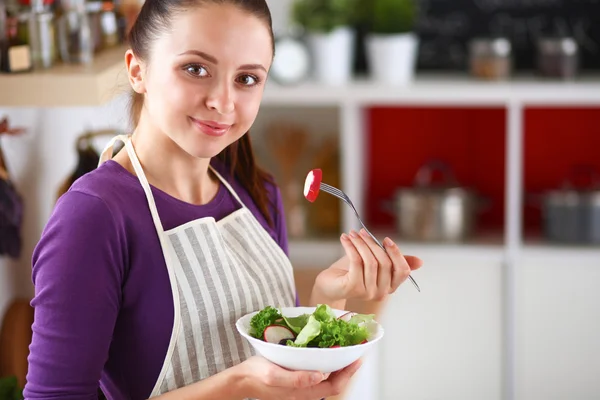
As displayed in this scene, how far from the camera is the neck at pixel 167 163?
1.39 metres

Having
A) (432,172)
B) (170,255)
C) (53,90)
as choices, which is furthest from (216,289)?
(432,172)

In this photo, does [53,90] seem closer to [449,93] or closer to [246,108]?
[246,108]

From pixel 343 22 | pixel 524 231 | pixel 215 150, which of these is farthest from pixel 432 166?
pixel 215 150

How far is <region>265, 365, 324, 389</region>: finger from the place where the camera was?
4.02 ft

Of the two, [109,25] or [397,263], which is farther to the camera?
[109,25]

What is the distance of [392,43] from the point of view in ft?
10.5

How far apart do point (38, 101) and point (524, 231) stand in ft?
7.05

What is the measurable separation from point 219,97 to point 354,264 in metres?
0.33

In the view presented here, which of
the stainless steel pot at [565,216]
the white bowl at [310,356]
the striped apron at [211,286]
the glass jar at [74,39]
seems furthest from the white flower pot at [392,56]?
the white bowl at [310,356]

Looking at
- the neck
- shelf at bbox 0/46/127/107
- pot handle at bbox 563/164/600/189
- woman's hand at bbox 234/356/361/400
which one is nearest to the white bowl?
woman's hand at bbox 234/356/361/400

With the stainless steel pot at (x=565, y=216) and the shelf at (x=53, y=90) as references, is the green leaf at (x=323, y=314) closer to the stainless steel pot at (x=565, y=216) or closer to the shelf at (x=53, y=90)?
the shelf at (x=53, y=90)

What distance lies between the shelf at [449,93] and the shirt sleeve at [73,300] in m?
2.04

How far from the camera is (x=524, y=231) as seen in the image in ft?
11.4

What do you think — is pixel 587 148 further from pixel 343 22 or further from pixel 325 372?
pixel 325 372
